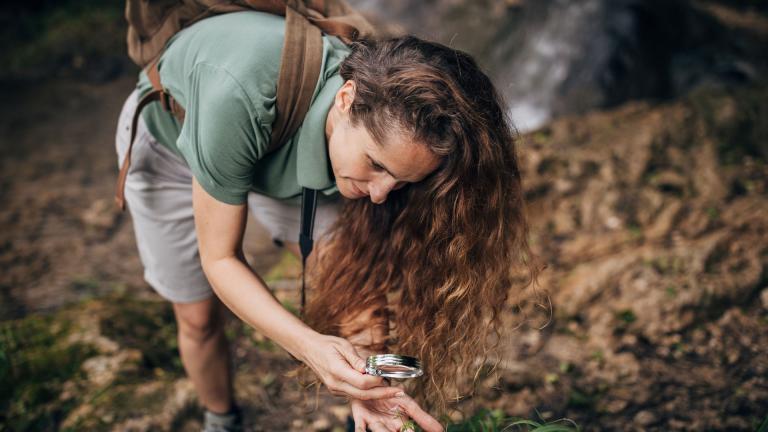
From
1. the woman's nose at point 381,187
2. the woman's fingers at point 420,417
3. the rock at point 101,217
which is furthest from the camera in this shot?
the rock at point 101,217

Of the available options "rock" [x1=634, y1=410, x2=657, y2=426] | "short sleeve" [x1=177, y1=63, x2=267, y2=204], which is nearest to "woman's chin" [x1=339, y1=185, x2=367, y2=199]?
"short sleeve" [x1=177, y1=63, x2=267, y2=204]

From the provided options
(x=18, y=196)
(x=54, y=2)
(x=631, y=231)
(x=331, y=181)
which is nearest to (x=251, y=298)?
(x=331, y=181)

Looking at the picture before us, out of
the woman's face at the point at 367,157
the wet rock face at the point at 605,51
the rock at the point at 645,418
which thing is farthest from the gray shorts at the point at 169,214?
the wet rock face at the point at 605,51

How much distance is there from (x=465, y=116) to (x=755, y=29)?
17.6 ft

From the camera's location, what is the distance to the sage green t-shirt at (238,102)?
4.72 feet

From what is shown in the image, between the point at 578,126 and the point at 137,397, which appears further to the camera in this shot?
the point at 578,126

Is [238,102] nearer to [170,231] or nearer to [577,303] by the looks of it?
[170,231]

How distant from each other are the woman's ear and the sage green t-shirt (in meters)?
0.05

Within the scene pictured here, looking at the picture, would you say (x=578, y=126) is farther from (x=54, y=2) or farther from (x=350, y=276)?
(x=54, y=2)

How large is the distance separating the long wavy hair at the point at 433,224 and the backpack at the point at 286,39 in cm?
11

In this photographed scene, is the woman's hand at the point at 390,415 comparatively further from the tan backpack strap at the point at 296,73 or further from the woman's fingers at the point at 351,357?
the tan backpack strap at the point at 296,73

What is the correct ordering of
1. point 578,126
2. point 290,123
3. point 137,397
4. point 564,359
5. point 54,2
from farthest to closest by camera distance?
point 54,2, point 578,126, point 564,359, point 137,397, point 290,123

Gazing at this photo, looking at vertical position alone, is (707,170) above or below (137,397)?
above

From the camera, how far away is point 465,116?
1431mm
